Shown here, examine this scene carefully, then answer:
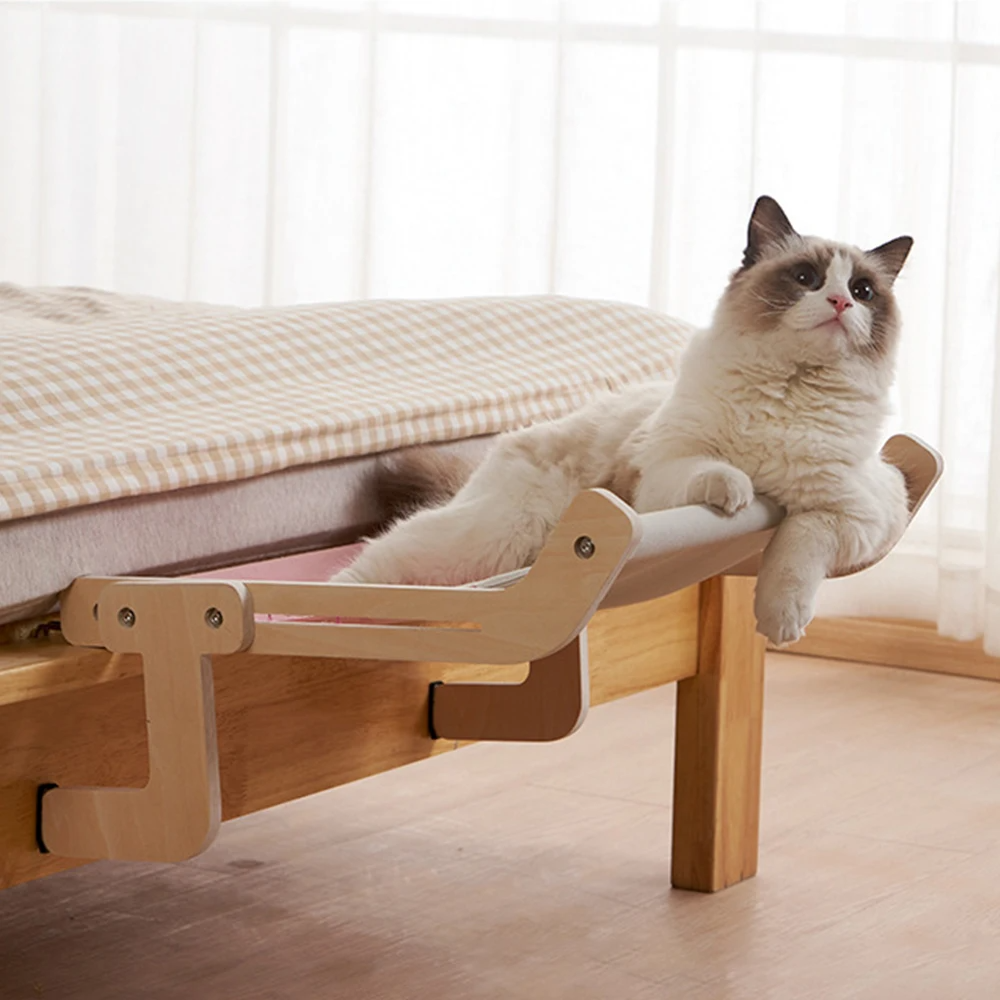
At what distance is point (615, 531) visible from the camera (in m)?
1.13

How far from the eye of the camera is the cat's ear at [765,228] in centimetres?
137

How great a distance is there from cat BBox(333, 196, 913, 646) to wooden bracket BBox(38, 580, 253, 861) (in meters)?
0.22

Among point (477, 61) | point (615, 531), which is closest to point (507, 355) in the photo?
point (615, 531)

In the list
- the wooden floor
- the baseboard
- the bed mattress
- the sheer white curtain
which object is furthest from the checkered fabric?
the baseboard

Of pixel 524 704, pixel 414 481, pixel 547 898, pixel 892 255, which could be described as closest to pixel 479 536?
pixel 414 481

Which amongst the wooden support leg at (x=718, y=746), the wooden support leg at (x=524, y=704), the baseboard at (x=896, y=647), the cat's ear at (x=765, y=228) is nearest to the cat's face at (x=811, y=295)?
the cat's ear at (x=765, y=228)

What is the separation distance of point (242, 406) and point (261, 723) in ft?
0.91

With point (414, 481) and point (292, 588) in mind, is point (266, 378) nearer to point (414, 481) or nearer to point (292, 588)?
point (414, 481)

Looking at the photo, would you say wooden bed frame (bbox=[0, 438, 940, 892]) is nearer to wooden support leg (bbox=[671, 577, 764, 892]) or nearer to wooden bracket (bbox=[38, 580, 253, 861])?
wooden bracket (bbox=[38, 580, 253, 861])

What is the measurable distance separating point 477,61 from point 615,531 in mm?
2251

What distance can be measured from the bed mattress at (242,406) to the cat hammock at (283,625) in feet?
0.26

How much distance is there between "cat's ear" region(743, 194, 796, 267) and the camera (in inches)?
54.0

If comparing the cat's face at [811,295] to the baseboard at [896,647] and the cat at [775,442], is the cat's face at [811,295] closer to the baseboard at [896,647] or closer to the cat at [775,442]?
the cat at [775,442]

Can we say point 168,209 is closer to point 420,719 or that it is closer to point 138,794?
point 420,719
